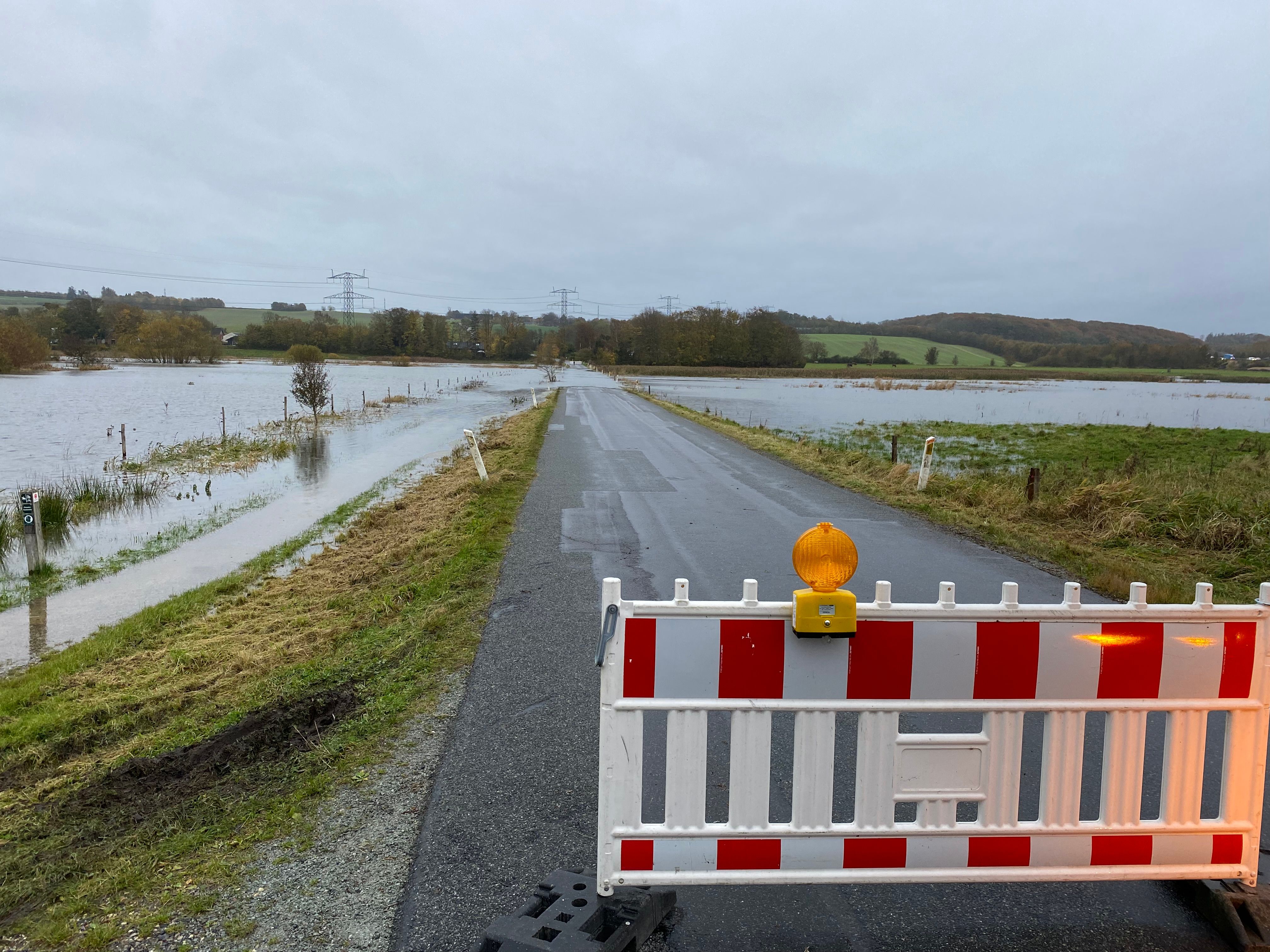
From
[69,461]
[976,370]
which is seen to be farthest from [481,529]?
[976,370]

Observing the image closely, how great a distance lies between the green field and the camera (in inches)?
5103

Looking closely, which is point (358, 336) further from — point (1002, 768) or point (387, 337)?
point (1002, 768)

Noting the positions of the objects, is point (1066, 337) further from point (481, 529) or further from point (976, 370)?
point (481, 529)

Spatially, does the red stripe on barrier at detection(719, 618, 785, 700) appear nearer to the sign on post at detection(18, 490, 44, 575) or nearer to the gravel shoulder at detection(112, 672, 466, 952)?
the gravel shoulder at detection(112, 672, 466, 952)

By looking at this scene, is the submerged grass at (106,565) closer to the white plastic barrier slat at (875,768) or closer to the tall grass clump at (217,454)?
the tall grass clump at (217,454)

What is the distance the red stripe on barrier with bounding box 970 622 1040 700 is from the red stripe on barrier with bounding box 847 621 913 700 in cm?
25

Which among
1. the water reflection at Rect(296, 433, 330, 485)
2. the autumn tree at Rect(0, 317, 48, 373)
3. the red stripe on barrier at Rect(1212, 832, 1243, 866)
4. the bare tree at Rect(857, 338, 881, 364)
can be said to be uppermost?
the bare tree at Rect(857, 338, 881, 364)

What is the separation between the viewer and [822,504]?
44.3ft

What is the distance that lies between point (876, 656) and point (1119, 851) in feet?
3.92

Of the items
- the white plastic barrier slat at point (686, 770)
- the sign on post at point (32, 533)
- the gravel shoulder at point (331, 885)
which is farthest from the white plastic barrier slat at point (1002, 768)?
the sign on post at point (32, 533)

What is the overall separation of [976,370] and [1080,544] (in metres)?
110

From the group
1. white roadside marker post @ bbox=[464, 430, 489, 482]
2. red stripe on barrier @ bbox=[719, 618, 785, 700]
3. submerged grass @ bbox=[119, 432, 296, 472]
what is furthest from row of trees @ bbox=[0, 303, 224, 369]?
red stripe on barrier @ bbox=[719, 618, 785, 700]

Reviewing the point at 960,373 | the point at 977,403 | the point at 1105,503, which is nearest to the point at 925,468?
the point at 1105,503

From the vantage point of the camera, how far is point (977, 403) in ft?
179
